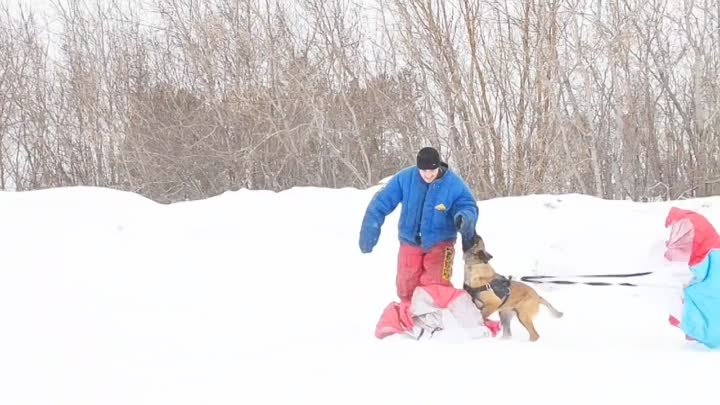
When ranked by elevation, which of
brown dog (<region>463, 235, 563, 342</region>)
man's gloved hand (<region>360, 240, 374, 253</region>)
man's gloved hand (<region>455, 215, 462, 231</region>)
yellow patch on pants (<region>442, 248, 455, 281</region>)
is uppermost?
man's gloved hand (<region>455, 215, 462, 231</region>)

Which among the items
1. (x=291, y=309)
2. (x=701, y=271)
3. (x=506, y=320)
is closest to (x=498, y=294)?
(x=506, y=320)

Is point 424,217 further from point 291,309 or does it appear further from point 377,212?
point 291,309

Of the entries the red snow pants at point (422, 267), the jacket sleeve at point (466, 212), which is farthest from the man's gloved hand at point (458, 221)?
the red snow pants at point (422, 267)

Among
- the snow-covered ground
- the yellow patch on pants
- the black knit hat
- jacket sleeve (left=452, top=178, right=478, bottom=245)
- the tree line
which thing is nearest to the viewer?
the snow-covered ground

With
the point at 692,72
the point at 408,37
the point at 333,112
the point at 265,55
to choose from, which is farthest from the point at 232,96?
the point at 692,72

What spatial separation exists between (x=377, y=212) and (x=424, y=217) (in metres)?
0.33

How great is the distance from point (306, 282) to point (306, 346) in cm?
223

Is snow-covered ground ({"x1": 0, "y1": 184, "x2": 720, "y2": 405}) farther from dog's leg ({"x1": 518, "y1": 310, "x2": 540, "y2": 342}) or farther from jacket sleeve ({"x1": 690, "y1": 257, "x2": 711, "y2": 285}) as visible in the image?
jacket sleeve ({"x1": 690, "y1": 257, "x2": 711, "y2": 285})

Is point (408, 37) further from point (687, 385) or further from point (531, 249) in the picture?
point (687, 385)

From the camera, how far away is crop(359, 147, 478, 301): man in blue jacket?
504 centimetres

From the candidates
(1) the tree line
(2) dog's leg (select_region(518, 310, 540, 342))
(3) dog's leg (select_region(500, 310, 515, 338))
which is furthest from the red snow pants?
(1) the tree line

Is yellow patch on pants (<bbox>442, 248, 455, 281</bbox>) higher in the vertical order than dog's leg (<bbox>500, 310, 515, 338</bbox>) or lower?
higher

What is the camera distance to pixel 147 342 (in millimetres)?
5426

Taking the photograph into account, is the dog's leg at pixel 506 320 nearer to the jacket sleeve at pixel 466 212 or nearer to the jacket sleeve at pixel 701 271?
the jacket sleeve at pixel 466 212
